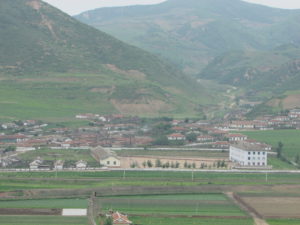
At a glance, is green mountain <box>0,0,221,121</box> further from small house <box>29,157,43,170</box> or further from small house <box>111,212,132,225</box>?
small house <box>111,212,132,225</box>

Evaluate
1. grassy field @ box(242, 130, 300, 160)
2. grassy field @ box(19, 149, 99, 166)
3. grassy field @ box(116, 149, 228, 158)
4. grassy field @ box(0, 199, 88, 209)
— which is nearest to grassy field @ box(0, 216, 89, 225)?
grassy field @ box(0, 199, 88, 209)

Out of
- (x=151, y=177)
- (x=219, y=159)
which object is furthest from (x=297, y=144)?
(x=151, y=177)

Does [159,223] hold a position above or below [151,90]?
below

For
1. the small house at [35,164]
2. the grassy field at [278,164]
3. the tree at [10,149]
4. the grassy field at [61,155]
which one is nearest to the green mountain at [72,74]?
the tree at [10,149]

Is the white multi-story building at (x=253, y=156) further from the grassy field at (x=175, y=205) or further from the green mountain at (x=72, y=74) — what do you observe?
the green mountain at (x=72, y=74)

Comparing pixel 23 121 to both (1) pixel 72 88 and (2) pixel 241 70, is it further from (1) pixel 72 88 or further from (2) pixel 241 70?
(2) pixel 241 70

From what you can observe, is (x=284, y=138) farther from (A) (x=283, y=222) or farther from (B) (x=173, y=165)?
(A) (x=283, y=222)

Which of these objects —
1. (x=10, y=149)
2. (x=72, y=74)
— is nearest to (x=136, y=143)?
(x=10, y=149)
